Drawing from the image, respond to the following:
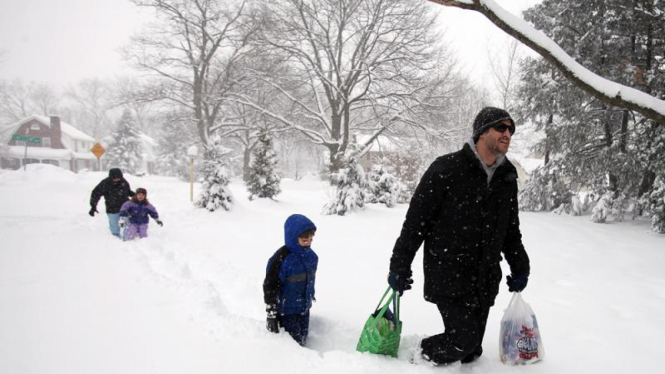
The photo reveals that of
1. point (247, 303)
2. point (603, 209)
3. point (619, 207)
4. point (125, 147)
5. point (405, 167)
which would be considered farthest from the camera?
point (125, 147)

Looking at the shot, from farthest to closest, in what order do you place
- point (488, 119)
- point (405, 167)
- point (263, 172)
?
point (405, 167) → point (263, 172) → point (488, 119)

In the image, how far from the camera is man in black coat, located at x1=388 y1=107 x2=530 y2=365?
8.52ft

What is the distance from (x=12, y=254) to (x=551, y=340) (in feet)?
25.8

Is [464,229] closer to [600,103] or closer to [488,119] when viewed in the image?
[488,119]

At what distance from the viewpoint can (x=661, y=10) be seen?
25.8 ft

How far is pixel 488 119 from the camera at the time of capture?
8.41 ft

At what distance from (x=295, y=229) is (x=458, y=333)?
160 cm

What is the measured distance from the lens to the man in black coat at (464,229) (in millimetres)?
2596

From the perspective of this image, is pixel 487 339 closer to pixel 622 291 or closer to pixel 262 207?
pixel 622 291

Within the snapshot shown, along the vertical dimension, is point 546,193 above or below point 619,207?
above

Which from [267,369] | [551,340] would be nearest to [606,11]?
[551,340]

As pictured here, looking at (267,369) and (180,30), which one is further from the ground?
(180,30)

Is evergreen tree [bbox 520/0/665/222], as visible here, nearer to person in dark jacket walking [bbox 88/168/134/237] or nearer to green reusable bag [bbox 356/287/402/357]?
green reusable bag [bbox 356/287/402/357]

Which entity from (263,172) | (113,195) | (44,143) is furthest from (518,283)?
(44,143)
